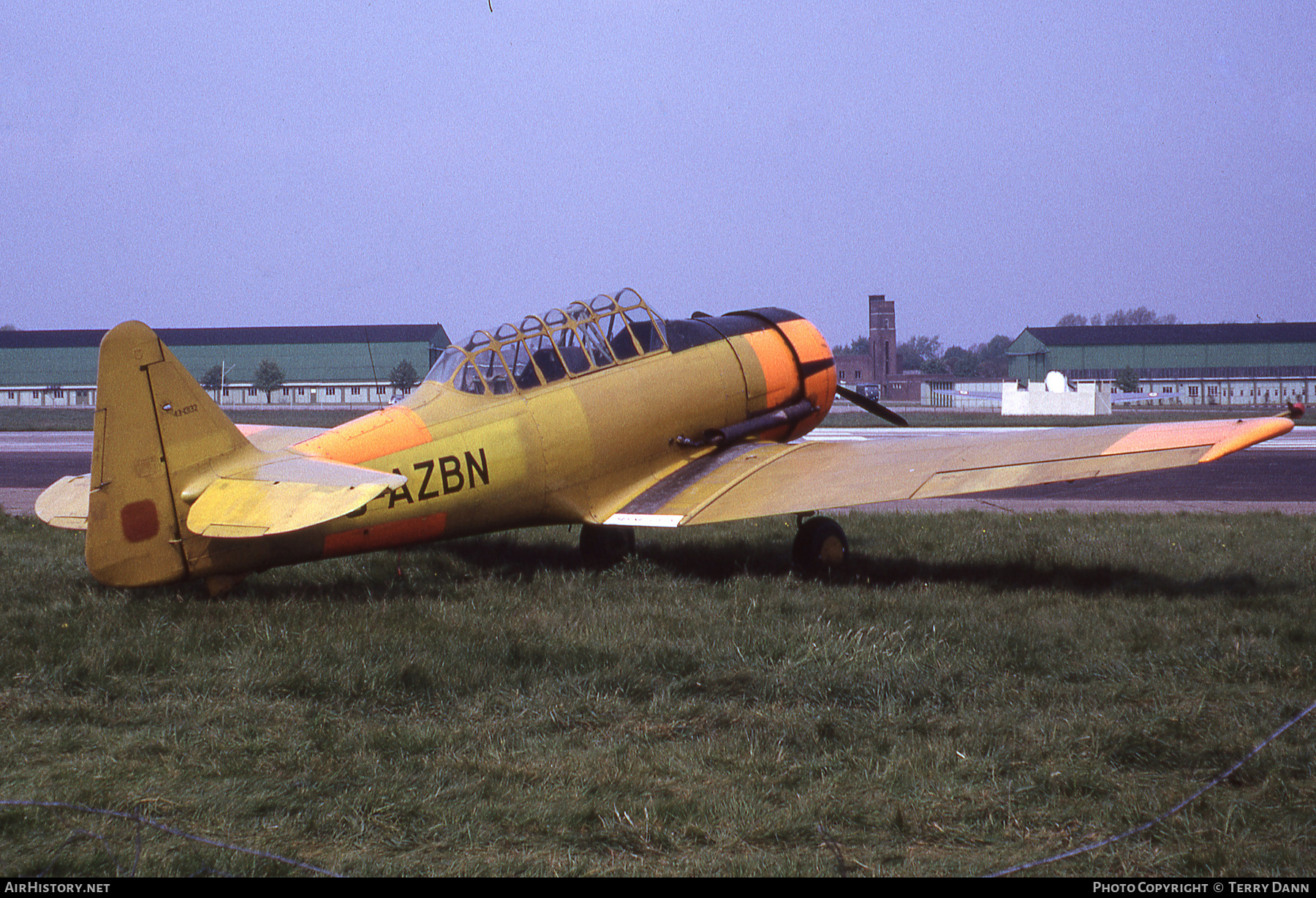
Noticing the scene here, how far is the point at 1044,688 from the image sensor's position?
5.30 metres

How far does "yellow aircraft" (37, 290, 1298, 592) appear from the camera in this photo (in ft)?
21.6

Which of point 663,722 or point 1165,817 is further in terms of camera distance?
point 663,722

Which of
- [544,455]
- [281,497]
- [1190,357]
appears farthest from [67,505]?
[1190,357]

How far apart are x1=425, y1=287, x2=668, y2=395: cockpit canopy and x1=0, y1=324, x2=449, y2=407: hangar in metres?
56.0

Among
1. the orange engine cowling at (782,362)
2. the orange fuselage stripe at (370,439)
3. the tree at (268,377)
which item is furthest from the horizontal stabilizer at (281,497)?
the tree at (268,377)

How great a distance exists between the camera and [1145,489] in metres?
17.7

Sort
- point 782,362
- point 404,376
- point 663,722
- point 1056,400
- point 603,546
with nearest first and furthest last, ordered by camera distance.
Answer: point 663,722 → point 603,546 → point 782,362 → point 1056,400 → point 404,376

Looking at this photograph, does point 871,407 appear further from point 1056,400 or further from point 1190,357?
point 1190,357

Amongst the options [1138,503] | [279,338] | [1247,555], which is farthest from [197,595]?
[279,338]

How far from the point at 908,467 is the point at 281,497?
520 cm

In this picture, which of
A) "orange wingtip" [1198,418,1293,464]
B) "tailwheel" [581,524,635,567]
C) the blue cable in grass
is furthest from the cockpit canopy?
the blue cable in grass

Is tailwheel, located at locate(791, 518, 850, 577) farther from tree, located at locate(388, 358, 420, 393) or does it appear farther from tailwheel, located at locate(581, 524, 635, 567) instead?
tree, located at locate(388, 358, 420, 393)

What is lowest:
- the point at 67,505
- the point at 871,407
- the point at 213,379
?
the point at 67,505

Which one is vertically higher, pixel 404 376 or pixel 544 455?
pixel 404 376
